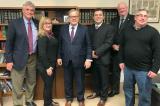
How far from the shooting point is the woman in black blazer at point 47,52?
3.84 m

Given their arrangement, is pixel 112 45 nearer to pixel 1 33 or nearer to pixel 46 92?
pixel 46 92

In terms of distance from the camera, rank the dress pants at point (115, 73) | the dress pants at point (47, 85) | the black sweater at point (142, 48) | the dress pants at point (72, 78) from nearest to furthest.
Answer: the black sweater at point (142, 48) < the dress pants at point (47, 85) < the dress pants at point (72, 78) < the dress pants at point (115, 73)

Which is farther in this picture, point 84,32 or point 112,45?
point 112,45

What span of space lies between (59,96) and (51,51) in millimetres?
1030

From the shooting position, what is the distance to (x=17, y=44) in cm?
390

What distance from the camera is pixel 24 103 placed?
4.39 meters

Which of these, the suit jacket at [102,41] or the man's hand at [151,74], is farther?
the suit jacket at [102,41]

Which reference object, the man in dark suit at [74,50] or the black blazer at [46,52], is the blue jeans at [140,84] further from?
the black blazer at [46,52]

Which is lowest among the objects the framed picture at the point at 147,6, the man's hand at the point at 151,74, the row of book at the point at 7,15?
the man's hand at the point at 151,74

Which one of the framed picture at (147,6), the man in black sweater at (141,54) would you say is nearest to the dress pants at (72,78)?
the man in black sweater at (141,54)

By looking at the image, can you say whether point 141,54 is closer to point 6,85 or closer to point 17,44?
point 17,44

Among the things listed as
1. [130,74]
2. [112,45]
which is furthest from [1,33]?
[130,74]

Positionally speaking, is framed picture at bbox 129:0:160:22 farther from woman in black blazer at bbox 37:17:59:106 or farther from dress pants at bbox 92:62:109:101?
woman in black blazer at bbox 37:17:59:106

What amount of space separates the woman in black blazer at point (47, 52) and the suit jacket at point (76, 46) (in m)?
0.17
